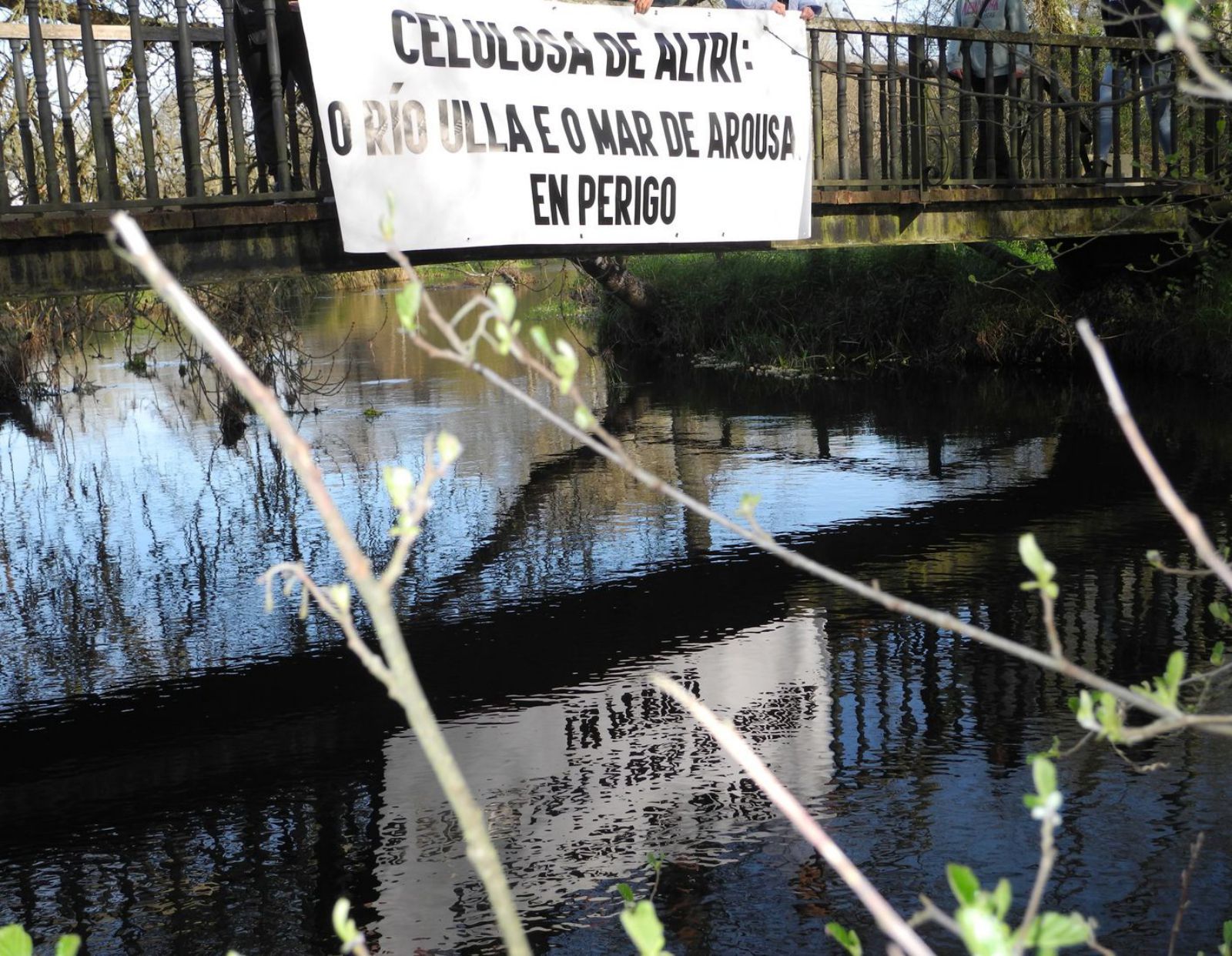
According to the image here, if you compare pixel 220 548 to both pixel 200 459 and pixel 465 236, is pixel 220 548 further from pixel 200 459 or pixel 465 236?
pixel 200 459

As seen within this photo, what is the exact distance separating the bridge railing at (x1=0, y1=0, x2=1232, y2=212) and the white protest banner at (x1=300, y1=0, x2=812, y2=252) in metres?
0.33

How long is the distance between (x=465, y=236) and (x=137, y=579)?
246 centimetres

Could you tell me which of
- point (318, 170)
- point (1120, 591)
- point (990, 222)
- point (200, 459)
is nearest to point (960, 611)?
point (1120, 591)

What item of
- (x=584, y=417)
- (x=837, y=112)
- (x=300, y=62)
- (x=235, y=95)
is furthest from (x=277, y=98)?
(x=584, y=417)

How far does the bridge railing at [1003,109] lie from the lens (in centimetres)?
868

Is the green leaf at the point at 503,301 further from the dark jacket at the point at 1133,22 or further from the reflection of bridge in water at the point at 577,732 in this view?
the dark jacket at the point at 1133,22

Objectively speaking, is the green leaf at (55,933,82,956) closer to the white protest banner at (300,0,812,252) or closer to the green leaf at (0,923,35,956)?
the green leaf at (0,923,35,956)

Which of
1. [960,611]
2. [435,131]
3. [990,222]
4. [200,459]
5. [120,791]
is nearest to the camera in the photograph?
[120,791]

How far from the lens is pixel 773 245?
28.8 feet

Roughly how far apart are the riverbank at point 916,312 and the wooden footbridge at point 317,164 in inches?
56.2

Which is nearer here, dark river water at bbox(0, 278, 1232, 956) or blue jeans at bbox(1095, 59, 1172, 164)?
dark river water at bbox(0, 278, 1232, 956)

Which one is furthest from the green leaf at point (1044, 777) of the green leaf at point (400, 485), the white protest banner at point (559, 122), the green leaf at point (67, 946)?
the white protest banner at point (559, 122)

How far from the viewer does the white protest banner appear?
6.98 metres

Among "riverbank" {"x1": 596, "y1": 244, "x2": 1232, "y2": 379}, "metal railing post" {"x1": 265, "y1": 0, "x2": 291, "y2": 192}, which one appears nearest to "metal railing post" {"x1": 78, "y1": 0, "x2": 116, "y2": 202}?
"metal railing post" {"x1": 265, "y1": 0, "x2": 291, "y2": 192}
